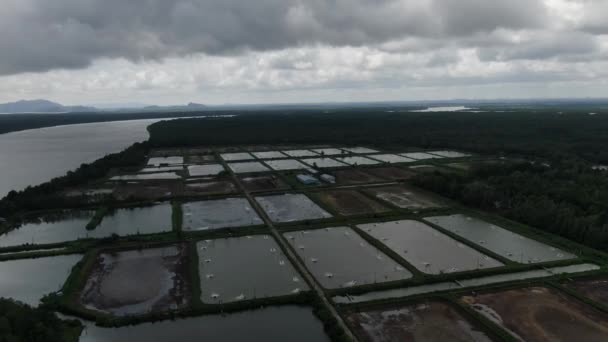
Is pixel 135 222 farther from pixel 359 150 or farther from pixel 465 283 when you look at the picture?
pixel 359 150

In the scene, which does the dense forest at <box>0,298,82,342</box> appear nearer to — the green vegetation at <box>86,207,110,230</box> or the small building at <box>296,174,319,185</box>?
the green vegetation at <box>86,207,110,230</box>

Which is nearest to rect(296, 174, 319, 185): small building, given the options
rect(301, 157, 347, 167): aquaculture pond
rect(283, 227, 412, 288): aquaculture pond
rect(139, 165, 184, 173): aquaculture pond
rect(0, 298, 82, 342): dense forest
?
rect(301, 157, 347, 167): aquaculture pond

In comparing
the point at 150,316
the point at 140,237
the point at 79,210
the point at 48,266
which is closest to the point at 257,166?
the point at 79,210

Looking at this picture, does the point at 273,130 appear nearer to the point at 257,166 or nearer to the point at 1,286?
the point at 257,166

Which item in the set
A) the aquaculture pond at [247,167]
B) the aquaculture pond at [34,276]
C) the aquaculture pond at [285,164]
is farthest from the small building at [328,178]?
the aquaculture pond at [34,276]

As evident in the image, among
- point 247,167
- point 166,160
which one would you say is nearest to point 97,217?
point 247,167

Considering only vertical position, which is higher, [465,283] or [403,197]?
[403,197]
